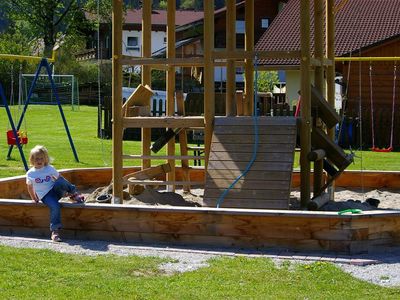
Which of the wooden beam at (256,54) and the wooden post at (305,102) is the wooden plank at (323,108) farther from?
the wooden beam at (256,54)

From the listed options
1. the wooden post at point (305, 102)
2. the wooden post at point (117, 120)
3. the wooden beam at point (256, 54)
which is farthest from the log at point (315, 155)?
the wooden post at point (117, 120)

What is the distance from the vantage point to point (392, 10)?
112ft

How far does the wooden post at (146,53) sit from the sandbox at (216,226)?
8.03 ft

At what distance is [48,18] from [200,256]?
2756 inches

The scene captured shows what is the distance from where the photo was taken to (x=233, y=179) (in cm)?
929

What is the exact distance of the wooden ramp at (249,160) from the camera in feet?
29.8

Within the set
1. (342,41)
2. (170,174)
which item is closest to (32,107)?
(342,41)

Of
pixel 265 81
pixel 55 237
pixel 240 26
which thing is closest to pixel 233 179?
pixel 55 237

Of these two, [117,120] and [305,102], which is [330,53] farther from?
[117,120]

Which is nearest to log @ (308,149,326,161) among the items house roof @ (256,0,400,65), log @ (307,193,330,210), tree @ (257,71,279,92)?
log @ (307,193,330,210)

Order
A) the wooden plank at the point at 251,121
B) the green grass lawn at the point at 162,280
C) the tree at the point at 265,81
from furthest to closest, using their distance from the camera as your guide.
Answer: the tree at the point at 265,81, the wooden plank at the point at 251,121, the green grass lawn at the point at 162,280

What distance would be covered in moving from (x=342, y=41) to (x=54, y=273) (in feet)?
84.4

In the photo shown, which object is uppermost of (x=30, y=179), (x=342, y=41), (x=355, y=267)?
(x=342, y=41)

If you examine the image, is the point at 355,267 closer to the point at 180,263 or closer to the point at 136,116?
the point at 180,263
